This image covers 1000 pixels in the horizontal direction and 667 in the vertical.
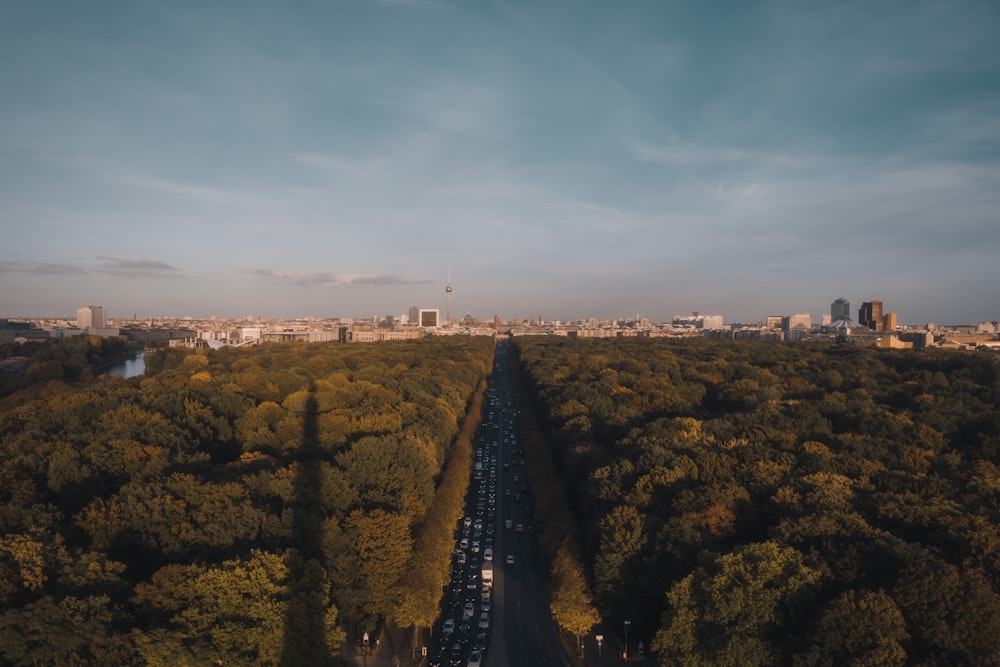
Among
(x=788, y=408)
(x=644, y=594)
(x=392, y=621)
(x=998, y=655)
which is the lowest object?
(x=392, y=621)

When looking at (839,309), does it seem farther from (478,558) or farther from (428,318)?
(478,558)

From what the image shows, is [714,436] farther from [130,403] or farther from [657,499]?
[130,403]

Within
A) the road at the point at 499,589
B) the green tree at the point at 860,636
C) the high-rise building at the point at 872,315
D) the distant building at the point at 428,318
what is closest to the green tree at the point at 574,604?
the road at the point at 499,589

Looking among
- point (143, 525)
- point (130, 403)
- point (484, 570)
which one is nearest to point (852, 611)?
point (484, 570)

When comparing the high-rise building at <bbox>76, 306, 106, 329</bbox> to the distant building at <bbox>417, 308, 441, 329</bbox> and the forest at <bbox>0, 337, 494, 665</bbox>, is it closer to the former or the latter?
the distant building at <bbox>417, 308, 441, 329</bbox>

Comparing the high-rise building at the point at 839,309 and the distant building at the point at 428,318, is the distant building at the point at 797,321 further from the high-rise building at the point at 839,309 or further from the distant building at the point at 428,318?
the distant building at the point at 428,318
